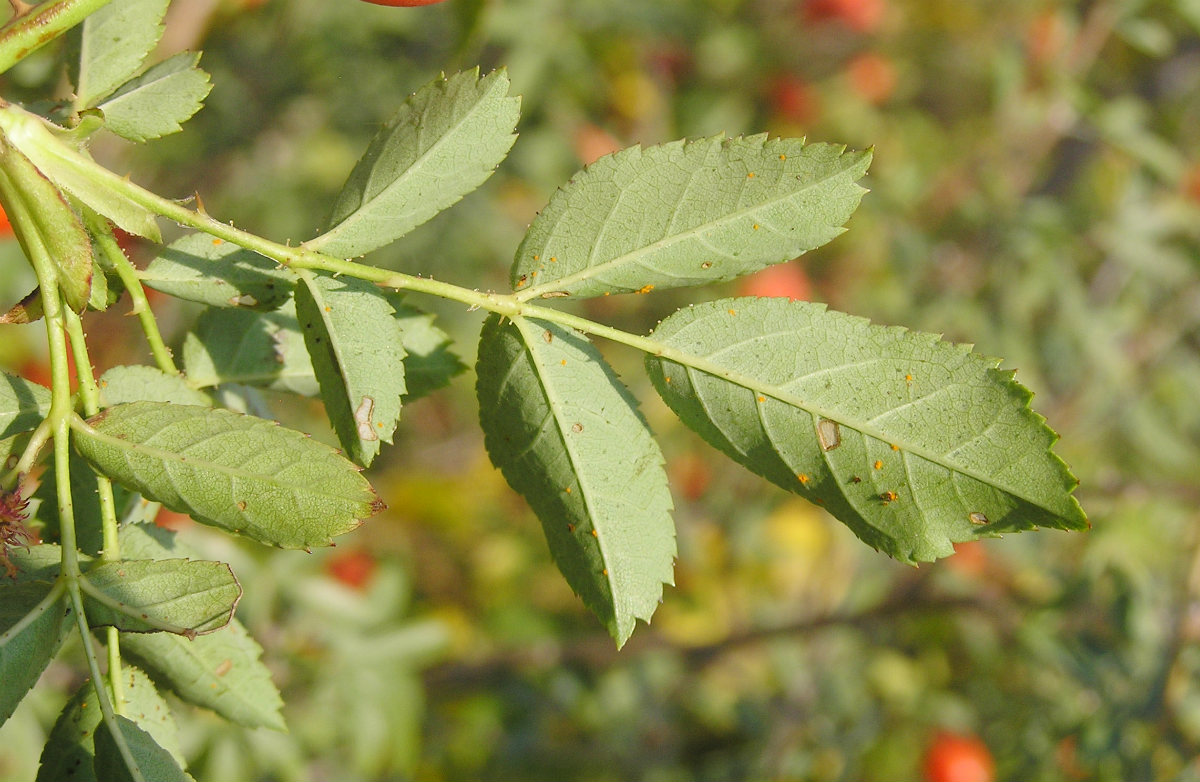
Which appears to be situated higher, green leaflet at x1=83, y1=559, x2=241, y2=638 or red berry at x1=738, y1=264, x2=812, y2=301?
green leaflet at x1=83, y1=559, x2=241, y2=638

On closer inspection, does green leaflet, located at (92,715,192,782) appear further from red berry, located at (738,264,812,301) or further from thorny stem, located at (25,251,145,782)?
red berry, located at (738,264,812,301)

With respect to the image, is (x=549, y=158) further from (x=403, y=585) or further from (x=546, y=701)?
(x=546, y=701)

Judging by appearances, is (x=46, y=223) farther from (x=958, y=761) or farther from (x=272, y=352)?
(x=958, y=761)

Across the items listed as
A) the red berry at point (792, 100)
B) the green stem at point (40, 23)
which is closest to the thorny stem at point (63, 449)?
the green stem at point (40, 23)

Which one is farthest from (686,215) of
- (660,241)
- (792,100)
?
(792,100)

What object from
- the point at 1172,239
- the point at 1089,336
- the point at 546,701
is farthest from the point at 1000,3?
the point at 546,701

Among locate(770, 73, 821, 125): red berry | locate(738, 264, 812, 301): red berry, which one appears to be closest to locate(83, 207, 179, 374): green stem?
locate(738, 264, 812, 301): red berry
